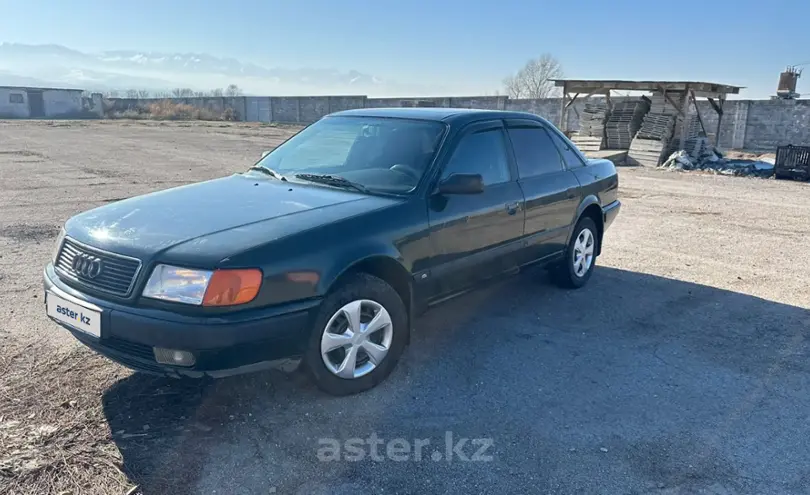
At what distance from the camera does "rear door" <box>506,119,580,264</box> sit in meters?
4.87

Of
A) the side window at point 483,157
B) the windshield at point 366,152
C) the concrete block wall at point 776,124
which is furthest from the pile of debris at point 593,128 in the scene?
the windshield at point 366,152

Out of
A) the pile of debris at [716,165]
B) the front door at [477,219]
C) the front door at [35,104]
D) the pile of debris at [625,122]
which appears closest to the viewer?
the front door at [477,219]

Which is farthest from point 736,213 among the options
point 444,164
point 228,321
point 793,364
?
point 228,321

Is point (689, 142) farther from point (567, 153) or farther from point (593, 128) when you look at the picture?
point (567, 153)

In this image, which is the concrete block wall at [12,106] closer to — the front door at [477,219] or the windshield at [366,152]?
the windshield at [366,152]

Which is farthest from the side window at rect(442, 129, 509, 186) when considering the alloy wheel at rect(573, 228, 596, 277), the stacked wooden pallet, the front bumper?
the stacked wooden pallet

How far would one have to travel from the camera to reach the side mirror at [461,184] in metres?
3.87

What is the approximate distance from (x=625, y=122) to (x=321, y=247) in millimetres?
18979

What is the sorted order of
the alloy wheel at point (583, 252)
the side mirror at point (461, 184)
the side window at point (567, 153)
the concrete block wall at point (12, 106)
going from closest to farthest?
the side mirror at point (461, 184) < the side window at point (567, 153) < the alloy wheel at point (583, 252) < the concrete block wall at point (12, 106)

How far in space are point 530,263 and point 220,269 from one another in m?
2.81

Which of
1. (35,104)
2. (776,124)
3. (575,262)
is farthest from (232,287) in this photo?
(35,104)

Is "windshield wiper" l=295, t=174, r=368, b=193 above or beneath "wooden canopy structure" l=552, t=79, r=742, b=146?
beneath

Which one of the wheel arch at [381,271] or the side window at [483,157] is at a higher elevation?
the side window at [483,157]

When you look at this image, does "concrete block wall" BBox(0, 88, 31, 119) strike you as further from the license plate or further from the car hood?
the license plate
